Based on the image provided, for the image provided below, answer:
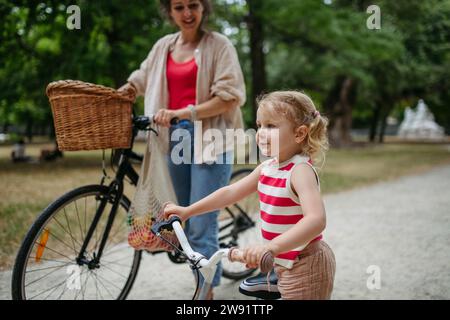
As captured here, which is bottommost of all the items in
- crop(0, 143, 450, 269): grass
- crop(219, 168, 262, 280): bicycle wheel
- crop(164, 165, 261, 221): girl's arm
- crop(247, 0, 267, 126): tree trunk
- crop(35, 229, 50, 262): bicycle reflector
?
crop(0, 143, 450, 269): grass

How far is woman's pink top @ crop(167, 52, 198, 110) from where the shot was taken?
2.77 meters

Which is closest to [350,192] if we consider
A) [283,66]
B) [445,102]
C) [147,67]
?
[147,67]

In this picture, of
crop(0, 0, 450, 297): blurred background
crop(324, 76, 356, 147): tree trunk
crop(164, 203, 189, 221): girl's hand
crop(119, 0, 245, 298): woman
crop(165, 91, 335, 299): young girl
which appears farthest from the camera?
crop(324, 76, 356, 147): tree trunk

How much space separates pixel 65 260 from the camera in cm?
280

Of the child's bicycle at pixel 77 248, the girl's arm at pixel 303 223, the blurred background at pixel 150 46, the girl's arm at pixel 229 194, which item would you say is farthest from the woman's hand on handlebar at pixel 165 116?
the blurred background at pixel 150 46

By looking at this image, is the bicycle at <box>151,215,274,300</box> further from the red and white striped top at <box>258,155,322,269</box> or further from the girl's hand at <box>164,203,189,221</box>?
the red and white striped top at <box>258,155,322,269</box>

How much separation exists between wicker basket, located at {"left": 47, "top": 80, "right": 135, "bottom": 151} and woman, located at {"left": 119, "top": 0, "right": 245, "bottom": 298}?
0.38 m

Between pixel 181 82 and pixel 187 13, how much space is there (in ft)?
1.25

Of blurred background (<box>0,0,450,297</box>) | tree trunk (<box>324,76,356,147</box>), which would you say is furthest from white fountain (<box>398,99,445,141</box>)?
blurred background (<box>0,0,450,297</box>)

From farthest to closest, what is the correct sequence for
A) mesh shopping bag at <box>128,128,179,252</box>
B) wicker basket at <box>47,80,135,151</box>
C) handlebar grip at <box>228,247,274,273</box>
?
mesh shopping bag at <box>128,128,179,252</box>
wicker basket at <box>47,80,135,151</box>
handlebar grip at <box>228,247,274,273</box>

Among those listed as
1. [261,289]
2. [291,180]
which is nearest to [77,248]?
[261,289]

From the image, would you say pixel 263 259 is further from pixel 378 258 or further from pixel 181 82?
pixel 378 258

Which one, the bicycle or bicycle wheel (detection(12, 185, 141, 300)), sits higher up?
the bicycle
